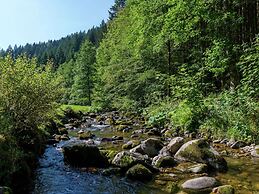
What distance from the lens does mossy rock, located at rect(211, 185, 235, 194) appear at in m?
9.76

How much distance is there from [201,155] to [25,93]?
22.6ft

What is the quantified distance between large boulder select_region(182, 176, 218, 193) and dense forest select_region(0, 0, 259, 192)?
5166 mm

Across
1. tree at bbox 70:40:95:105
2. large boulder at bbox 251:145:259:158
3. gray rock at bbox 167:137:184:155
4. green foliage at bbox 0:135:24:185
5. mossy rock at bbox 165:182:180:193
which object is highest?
tree at bbox 70:40:95:105

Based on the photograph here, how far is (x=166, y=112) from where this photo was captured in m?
23.4

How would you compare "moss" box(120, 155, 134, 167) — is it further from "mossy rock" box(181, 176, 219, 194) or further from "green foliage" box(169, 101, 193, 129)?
"green foliage" box(169, 101, 193, 129)

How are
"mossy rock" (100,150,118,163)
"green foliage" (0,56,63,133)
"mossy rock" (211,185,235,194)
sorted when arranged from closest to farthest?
"mossy rock" (211,185,235,194), "green foliage" (0,56,63,133), "mossy rock" (100,150,118,163)

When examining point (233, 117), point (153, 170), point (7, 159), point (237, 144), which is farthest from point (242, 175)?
point (7, 159)

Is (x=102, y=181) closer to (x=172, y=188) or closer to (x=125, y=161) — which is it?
(x=125, y=161)

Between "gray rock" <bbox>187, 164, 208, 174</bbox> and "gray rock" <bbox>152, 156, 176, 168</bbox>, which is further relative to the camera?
"gray rock" <bbox>152, 156, 176, 168</bbox>

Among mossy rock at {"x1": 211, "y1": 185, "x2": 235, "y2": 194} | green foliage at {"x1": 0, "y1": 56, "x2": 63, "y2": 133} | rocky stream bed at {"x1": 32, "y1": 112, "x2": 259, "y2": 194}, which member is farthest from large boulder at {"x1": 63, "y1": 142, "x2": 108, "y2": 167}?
mossy rock at {"x1": 211, "y1": 185, "x2": 235, "y2": 194}

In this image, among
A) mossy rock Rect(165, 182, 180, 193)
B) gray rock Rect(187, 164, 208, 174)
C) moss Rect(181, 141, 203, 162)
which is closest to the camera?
mossy rock Rect(165, 182, 180, 193)

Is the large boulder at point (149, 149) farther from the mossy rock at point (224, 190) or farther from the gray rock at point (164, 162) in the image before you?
the mossy rock at point (224, 190)

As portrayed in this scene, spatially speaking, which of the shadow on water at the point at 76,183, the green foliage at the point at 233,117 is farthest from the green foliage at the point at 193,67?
the shadow on water at the point at 76,183

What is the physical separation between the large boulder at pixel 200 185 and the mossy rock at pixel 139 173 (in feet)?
4.58
